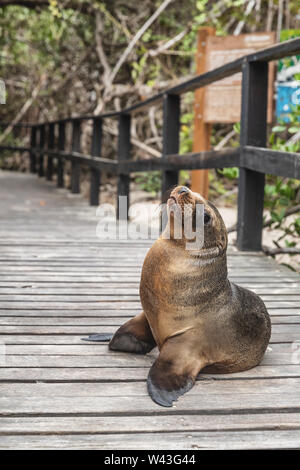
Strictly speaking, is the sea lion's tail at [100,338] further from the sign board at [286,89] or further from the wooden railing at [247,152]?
the sign board at [286,89]

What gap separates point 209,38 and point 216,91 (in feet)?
2.21

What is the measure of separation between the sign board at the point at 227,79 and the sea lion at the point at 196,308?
4619 mm

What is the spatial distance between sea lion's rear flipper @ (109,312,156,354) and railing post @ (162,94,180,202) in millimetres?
3213

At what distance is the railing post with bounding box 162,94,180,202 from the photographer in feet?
17.5

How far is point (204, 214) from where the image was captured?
6.38 ft

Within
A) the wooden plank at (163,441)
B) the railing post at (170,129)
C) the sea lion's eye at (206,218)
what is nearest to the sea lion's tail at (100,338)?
the sea lion's eye at (206,218)

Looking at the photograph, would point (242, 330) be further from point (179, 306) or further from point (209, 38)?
point (209, 38)

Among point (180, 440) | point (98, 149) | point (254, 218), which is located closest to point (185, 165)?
point (254, 218)

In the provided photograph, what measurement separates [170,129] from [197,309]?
3579mm

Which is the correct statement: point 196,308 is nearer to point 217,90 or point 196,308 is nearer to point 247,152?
point 247,152

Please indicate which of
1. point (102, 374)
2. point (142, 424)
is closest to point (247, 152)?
point (102, 374)

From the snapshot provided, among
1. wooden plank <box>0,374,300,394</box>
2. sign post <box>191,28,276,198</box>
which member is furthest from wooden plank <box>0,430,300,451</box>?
sign post <box>191,28,276,198</box>

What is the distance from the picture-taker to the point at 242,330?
2012 mm

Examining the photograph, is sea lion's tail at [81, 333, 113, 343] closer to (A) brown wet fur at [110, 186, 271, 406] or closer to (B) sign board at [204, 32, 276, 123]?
(A) brown wet fur at [110, 186, 271, 406]
